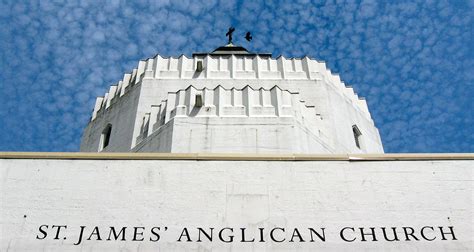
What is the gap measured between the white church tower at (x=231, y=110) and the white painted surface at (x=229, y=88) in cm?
3

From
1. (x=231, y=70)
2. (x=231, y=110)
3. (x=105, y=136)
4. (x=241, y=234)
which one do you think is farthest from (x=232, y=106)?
(x=241, y=234)

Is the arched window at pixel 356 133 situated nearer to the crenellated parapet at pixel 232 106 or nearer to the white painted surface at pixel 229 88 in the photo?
the white painted surface at pixel 229 88

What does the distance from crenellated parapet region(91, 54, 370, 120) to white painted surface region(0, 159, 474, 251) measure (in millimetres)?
8398

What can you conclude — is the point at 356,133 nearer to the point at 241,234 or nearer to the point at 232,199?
the point at 232,199

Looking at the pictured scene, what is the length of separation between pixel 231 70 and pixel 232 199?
9556 mm

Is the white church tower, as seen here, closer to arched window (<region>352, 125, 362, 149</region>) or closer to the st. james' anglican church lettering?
arched window (<region>352, 125, 362, 149</region>)

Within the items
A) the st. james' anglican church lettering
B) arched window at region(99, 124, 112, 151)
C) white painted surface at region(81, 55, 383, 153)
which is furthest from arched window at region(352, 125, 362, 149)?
the st. james' anglican church lettering

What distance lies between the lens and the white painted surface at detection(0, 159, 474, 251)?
12.2 metres

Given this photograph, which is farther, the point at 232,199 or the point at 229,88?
the point at 229,88

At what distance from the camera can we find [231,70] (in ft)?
72.1

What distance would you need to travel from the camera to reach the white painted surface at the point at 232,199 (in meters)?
12.2

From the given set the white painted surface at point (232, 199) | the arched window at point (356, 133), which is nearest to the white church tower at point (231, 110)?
the arched window at point (356, 133)

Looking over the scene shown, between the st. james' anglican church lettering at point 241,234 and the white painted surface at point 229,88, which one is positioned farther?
the white painted surface at point 229,88

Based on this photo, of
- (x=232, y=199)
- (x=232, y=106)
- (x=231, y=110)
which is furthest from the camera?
(x=232, y=106)
